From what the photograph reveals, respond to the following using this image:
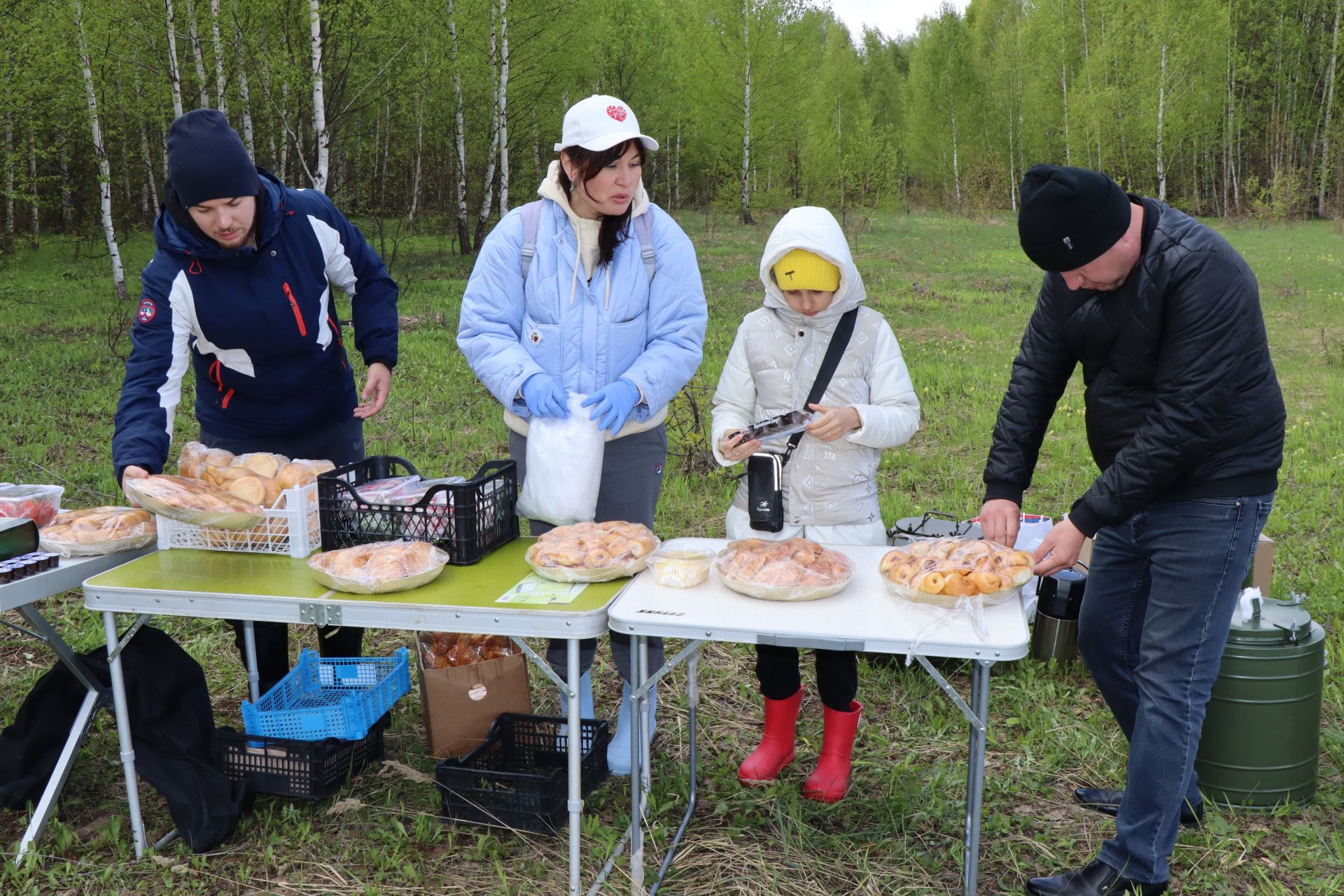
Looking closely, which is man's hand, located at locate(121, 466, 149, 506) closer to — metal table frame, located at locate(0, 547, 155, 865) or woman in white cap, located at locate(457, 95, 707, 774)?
metal table frame, located at locate(0, 547, 155, 865)

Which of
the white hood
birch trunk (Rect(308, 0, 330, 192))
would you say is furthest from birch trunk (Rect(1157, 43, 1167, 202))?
the white hood

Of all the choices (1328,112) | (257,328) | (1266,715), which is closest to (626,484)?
(257,328)

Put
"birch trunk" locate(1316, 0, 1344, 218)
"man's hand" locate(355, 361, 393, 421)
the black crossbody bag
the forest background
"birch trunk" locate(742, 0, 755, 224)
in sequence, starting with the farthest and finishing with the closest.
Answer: "birch trunk" locate(1316, 0, 1344, 218) < "birch trunk" locate(742, 0, 755, 224) < the forest background < "man's hand" locate(355, 361, 393, 421) < the black crossbody bag

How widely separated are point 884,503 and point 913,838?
2.92m

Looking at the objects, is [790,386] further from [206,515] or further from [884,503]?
[884,503]

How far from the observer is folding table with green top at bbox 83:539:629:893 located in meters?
2.42

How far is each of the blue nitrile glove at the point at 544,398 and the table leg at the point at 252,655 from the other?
1.36 metres

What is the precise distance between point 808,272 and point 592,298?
2.09ft

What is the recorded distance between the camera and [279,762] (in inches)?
123

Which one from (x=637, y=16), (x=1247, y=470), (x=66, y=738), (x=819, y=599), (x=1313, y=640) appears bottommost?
(x=66, y=738)

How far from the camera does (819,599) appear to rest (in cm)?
245

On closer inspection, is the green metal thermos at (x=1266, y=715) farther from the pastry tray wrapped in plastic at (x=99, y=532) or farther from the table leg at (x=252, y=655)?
the pastry tray wrapped in plastic at (x=99, y=532)

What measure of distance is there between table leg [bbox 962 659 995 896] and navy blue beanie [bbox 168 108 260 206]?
7.63ft

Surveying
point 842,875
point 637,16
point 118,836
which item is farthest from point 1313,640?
point 637,16
